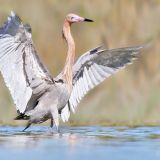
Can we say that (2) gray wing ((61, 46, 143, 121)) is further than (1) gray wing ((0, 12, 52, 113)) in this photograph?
Yes

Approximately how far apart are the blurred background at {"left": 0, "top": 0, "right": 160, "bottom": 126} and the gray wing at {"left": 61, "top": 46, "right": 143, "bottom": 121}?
203 centimetres

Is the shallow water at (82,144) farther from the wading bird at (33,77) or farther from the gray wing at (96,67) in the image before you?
the gray wing at (96,67)

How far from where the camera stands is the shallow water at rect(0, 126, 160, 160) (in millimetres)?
12383

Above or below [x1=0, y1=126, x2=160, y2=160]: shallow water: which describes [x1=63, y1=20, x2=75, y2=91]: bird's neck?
above

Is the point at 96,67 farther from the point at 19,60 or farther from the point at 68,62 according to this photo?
the point at 19,60

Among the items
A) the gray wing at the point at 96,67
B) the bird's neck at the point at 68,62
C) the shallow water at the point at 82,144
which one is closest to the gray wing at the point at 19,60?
the bird's neck at the point at 68,62

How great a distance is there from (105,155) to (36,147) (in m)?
1.26

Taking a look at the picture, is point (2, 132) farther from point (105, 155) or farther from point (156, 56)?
point (156, 56)

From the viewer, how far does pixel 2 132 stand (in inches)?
643

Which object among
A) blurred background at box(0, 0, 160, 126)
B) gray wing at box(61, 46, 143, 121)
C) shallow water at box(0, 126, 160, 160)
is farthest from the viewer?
blurred background at box(0, 0, 160, 126)

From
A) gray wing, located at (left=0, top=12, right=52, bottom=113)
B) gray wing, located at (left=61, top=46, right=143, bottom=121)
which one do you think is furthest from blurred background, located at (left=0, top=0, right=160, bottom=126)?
gray wing, located at (left=0, top=12, right=52, bottom=113)

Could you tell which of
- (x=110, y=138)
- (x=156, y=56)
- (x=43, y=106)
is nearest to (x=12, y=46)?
(x=43, y=106)

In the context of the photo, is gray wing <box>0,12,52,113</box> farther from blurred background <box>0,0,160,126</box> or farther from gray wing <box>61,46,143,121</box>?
blurred background <box>0,0,160,126</box>

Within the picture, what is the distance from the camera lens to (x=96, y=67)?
18031 millimetres
